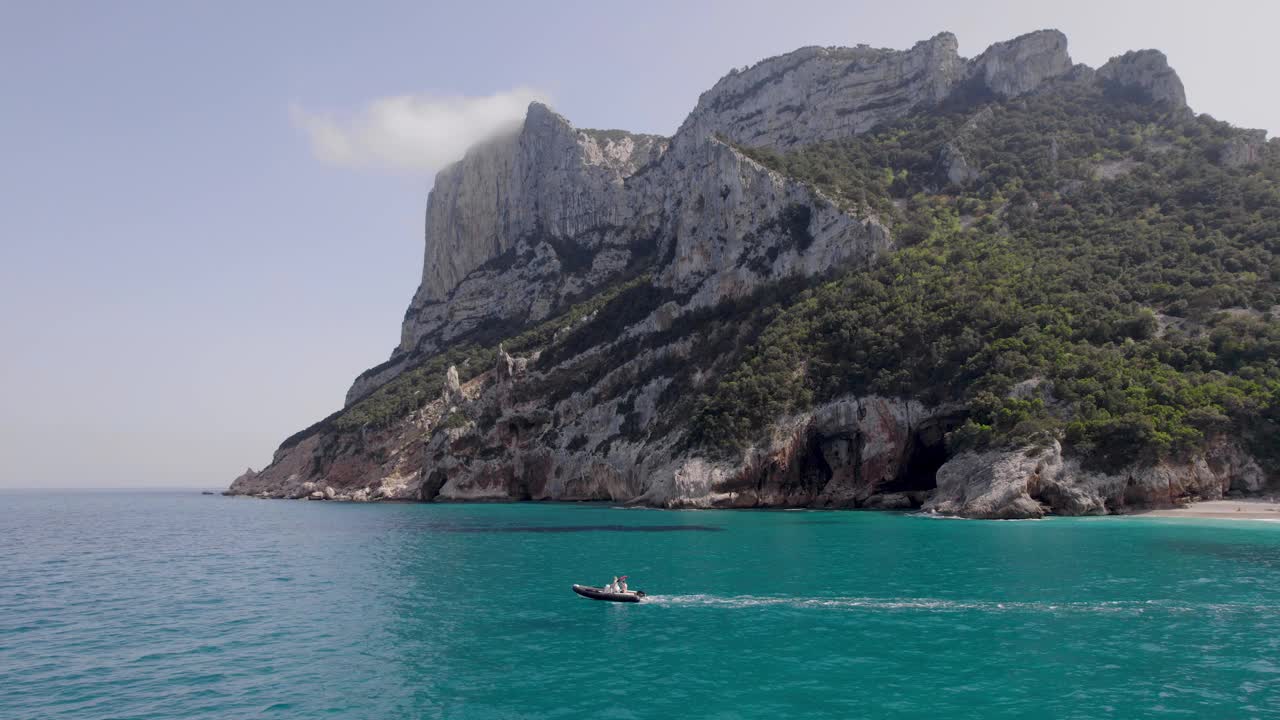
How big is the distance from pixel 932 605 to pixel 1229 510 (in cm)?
3991

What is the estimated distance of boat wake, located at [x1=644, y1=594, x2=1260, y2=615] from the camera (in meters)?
26.2

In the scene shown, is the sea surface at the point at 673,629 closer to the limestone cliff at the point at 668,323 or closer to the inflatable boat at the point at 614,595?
the inflatable boat at the point at 614,595

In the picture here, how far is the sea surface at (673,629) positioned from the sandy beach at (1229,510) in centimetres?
422

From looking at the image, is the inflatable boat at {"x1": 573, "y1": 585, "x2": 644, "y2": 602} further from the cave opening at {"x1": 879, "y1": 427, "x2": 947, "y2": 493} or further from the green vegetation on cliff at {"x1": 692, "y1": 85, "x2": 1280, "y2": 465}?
the cave opening at {"x1": 879, "y1": 427, "x2": 947, "y2": 493}

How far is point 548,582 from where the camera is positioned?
34.1m

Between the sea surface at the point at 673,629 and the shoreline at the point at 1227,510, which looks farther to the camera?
the shoreline at the point at 1227,510

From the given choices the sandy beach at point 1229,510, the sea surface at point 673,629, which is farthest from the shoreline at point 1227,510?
the sea surface at point 673,629

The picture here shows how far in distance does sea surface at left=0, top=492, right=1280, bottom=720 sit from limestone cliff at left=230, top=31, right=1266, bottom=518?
891 inches

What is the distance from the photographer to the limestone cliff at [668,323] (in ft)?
230

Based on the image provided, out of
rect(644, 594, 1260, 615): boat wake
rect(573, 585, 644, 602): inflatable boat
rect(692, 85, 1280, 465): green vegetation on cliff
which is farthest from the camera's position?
rect(692, 85, 1280, 465): green vegetation on cliff

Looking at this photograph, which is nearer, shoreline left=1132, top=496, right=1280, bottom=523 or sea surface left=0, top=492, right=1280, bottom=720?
sea surface left=0, top=492, right=1280, bottom=720

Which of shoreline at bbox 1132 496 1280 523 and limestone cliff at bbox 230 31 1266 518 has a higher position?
limestone cliff at bbox 230 31 1266 518

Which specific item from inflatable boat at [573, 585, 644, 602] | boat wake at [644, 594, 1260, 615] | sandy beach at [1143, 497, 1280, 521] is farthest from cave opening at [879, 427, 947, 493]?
inflatable boat at [573, 585, 644, 602]

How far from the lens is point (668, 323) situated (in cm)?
10038
